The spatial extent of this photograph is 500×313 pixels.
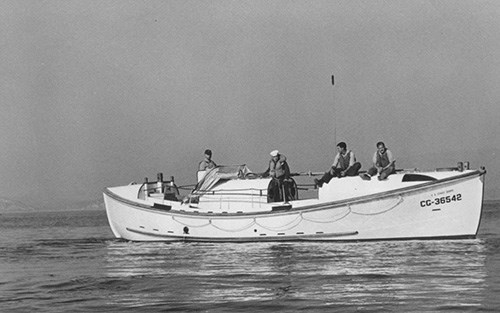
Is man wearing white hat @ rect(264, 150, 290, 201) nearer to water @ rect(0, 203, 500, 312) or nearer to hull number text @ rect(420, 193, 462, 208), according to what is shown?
water @ rect(0, 203, 500, 312)

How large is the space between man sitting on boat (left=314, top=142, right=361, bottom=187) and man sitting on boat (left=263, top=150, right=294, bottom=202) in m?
1.32

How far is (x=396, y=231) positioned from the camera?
2700 cm

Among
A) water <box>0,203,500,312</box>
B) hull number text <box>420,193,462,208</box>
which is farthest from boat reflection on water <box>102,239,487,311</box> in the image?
hull number text <box>420,193,462,208</box>

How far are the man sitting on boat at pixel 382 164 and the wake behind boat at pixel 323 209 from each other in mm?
220

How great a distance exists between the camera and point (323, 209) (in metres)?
27.4

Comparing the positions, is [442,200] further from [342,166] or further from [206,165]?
[206,165]

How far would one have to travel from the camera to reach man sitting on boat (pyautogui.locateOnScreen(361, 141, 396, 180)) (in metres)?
27.0

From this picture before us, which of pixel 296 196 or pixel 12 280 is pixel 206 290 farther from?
pixel 296 196

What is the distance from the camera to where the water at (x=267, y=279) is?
1542cm

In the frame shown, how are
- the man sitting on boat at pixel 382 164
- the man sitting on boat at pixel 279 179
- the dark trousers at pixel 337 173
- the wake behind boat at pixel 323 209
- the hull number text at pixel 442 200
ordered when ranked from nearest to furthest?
the hull number text at pixel 442 200
the wake behind boat at pixel 323 209
the man sitting on boat at pixel 382 164
the dark trousers at pixel 337 173
the man sitting on boat at pixel 279 179

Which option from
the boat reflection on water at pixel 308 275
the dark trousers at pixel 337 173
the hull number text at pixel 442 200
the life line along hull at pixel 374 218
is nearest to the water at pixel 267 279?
the boat reflection on water at pixel 308 275

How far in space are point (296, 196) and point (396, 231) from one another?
4.39 metres

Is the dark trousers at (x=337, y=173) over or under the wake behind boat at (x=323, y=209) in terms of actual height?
over

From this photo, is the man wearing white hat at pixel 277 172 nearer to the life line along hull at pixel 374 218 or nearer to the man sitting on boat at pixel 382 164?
the life line along hull at pixel 374 218
